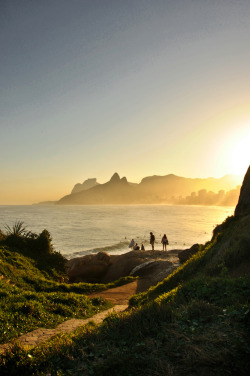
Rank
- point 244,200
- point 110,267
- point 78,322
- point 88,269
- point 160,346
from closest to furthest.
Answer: point 160,346, point 78,322, point 244,200, point 88,269, point 110,267

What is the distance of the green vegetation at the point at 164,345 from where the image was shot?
150 inches

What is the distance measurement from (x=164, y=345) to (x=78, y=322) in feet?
21.7

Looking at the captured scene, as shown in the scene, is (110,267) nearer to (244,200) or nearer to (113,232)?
(244,200)

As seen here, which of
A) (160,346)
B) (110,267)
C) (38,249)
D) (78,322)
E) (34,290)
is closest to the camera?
(160,346)

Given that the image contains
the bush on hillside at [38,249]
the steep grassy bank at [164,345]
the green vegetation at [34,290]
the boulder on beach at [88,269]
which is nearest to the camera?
the steep grassy bank at [164,345]

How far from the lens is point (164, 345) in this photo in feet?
14.3

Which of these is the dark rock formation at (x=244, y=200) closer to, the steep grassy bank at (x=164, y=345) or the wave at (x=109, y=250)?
the steep grassy bank at (x=164, y=345)

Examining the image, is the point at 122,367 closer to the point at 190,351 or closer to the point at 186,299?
the point at 190,351

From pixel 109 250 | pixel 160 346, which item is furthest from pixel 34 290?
pixel 109 250

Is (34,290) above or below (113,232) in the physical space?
above

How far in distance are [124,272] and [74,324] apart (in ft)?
51.6

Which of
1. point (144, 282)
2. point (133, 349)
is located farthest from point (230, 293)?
point (144, 282)

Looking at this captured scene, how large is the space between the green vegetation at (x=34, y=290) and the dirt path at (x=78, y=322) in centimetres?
39

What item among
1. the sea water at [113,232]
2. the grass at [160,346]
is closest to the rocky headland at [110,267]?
the sea water at [113,232]
